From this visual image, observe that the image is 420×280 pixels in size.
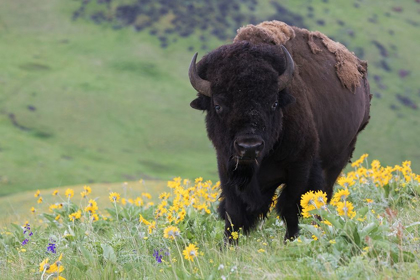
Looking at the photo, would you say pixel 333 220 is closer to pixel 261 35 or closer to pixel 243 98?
pixel 243 98

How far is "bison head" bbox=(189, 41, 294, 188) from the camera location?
239 inches

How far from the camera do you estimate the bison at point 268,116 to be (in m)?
6.24

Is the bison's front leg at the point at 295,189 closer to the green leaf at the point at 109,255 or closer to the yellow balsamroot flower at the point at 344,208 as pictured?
the green leaf at the point at 109,255

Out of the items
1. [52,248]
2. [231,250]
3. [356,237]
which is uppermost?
[356,237]

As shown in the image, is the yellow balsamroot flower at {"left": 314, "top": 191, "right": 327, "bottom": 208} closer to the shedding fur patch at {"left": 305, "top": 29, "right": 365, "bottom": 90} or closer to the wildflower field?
the wildflower field

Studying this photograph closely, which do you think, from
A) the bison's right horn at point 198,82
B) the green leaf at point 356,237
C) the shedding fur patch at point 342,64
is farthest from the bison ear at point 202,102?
the green leaf at point 356,237

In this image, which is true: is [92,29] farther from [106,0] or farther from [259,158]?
[259,158]

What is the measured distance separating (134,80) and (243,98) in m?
128

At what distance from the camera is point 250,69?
636 centimetres

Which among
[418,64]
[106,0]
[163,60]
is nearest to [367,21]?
[418,64]

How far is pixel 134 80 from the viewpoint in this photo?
433ft

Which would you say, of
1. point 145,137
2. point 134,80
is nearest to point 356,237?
point 145,137

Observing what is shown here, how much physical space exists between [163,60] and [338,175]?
12971 cm

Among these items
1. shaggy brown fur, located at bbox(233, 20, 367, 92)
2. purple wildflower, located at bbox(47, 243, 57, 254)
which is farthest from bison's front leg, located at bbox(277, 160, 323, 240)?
purple wildflower, located at bbox(47, 243, 57, 254)
